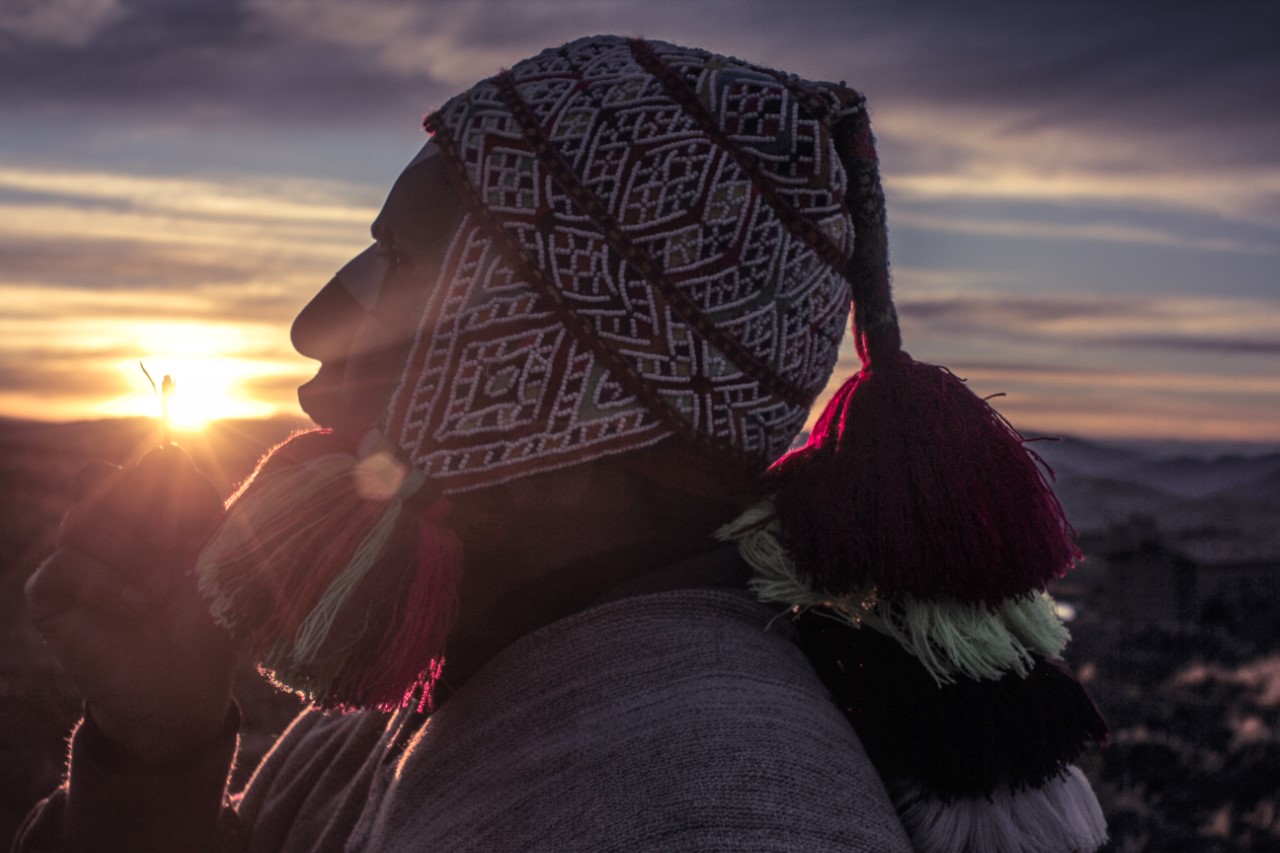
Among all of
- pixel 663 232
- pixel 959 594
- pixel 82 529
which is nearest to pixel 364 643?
pixel 82 529

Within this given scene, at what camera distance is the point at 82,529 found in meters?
1.85

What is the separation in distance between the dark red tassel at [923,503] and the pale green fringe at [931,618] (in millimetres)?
33

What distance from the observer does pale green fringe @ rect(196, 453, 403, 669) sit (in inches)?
62.7

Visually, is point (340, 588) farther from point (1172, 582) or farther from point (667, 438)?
point (1172, 582)

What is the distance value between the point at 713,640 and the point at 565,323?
20.1 inches

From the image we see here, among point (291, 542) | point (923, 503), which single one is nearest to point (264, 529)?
point (291, 542)

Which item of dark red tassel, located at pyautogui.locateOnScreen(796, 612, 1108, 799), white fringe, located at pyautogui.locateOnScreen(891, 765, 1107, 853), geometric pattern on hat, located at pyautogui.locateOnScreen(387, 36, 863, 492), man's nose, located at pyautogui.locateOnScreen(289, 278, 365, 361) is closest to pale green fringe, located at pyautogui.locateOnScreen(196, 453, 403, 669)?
geometric pattern on hat, located at pyautogui.locateOnScreen(387, 36, 863, 492)

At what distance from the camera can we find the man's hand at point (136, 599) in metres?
1.85

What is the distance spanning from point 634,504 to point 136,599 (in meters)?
0.85

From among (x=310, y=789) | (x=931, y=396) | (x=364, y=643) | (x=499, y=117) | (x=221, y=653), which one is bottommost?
(x=310, y=789)

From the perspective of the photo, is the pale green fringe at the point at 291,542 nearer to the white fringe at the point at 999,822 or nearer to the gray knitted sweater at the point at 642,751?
the gray knitted sweater at the point at 642,751

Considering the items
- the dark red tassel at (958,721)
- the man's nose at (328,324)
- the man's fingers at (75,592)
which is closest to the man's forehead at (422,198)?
the man's nose at (328,324)

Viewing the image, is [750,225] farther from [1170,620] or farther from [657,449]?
[1170,620]

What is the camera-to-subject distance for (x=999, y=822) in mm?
1614
